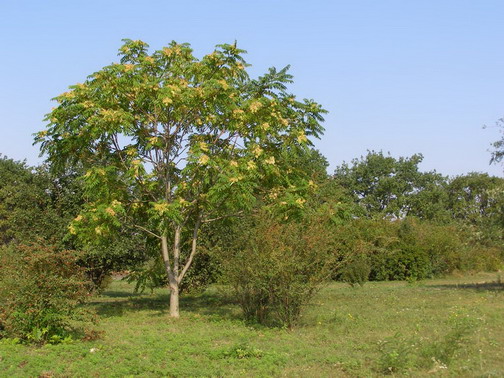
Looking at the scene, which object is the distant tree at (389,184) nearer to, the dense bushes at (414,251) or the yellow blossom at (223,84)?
the dense bushes at (414,251)

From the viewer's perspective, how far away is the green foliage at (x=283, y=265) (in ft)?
39.9

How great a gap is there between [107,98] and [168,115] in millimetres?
1796

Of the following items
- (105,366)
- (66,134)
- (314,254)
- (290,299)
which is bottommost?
(105,366)

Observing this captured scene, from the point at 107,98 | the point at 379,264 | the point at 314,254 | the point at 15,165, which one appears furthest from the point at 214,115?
the point at 379,264

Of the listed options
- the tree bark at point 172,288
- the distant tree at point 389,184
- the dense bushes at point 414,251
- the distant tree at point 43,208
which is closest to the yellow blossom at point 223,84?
the tree bark at point 172,288

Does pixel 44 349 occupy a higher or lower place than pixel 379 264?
lower

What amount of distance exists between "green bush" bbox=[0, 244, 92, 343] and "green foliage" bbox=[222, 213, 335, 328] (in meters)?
3.87

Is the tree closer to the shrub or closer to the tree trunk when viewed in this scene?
the tree trunk

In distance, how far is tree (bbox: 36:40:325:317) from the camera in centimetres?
1442

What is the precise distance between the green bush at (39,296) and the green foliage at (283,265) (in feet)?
12.7

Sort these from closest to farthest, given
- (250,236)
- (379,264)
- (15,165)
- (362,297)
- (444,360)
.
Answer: (444,360)
(250,236)
(362,297)
(15,165)
(379,264)

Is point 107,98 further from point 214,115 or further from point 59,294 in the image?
point 59,294

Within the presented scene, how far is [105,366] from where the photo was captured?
911 cm

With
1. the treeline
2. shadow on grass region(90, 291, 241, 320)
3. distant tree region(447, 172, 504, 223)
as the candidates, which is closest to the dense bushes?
the treeline
